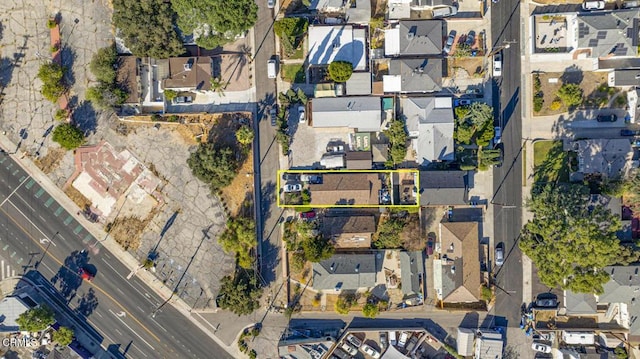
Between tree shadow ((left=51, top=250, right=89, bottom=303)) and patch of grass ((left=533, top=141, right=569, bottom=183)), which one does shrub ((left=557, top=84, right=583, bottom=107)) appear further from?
tree shadow ((left=51, top=250, right=89, bottom=303))

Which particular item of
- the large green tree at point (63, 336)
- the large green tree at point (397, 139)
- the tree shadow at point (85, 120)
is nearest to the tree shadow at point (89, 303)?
the large green tree at point (63, 336)

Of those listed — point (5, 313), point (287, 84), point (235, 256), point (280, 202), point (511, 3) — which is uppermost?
point (511, 3)

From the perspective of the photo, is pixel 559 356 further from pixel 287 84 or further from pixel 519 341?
pixel 287 84

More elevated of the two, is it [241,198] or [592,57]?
[592,57]

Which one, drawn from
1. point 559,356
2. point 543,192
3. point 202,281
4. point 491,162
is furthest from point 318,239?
point 559,356

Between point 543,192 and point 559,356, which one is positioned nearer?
point 543,192

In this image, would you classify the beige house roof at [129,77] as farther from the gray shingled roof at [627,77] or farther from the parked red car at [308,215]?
the gray shingled roof at [627,77]
